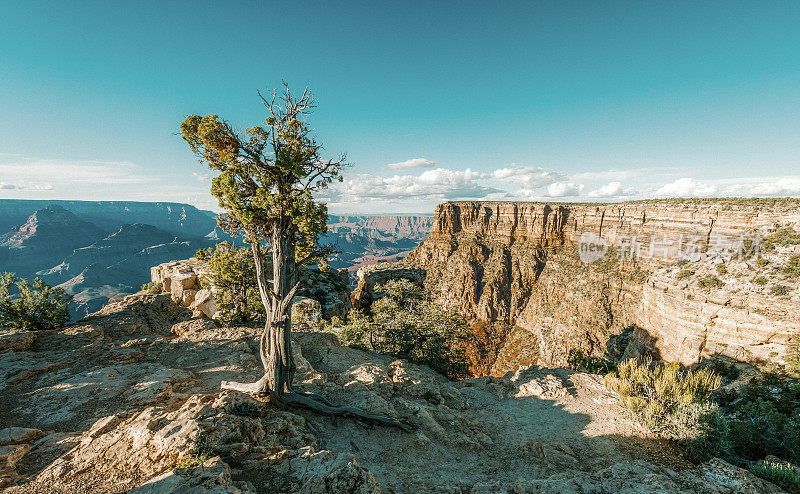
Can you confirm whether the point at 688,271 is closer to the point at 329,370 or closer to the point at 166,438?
the point at 329,370

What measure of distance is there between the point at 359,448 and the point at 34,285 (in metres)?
22.6

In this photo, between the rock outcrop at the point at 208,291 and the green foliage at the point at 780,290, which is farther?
the rock outcrop at the point at 208,291

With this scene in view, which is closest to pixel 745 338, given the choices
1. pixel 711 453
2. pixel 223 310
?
pixel 711 453

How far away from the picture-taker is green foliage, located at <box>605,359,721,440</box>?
8.56m

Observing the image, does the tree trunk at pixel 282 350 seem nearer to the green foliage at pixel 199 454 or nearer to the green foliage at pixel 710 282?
the green foliage at pixel 199 454

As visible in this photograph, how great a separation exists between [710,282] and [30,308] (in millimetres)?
49105

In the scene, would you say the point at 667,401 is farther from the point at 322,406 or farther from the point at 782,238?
the point at 782,238

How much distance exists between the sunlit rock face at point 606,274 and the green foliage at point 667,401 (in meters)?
15.2

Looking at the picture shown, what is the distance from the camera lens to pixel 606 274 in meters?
55.0

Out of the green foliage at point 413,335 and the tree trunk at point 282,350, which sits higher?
the tree trunk at point 282,350

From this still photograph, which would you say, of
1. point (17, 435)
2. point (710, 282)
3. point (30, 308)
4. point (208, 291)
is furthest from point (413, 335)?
point (710, 282)

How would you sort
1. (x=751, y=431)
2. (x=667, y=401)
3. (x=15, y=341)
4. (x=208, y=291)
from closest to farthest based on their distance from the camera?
(x=751, y=431), (x=667, y=401), (x=15, y=341), (x=208, y=291)

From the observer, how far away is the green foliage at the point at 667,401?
28.1 feet

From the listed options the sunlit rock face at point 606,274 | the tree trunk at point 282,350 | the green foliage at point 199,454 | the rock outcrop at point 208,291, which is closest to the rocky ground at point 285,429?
the green foliage at point 199,454
